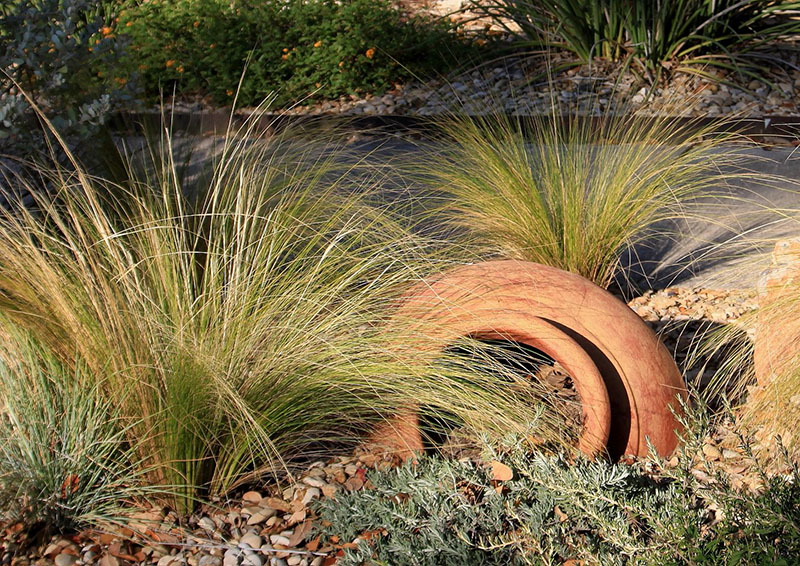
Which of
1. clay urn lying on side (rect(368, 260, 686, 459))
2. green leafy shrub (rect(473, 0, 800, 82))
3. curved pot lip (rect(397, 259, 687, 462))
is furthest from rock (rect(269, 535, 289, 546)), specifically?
green leafy shrub (rect(473, 0, 800, 82))

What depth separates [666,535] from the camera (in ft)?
5.99

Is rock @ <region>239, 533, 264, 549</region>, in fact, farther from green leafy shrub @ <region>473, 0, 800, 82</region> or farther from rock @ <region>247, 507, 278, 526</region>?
green leafy shrub @ <region>473, 0, 800, 82</region>

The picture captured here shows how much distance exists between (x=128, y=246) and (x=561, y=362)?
1344 mm

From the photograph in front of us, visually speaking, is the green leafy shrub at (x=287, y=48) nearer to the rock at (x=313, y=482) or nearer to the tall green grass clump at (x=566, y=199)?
the tall green grass clump at (x=566, y=199)

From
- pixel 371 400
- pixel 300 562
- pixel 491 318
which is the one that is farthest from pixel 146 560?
pixel 491 318

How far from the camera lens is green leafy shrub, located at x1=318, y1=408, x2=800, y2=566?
1.80 metres

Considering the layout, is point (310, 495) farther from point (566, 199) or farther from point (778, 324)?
point (566, 199)

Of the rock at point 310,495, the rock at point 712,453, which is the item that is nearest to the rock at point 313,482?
the rock at point 310,495

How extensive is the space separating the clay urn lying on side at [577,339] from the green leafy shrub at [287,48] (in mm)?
4422

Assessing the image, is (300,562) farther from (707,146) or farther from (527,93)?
(527,93)

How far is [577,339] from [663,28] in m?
4.59

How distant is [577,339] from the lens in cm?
253

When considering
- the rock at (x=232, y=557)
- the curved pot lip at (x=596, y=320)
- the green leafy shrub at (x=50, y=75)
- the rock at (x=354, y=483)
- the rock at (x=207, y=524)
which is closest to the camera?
the rock at (x=232, y=557)

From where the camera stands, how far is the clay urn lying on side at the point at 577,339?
2.39m
